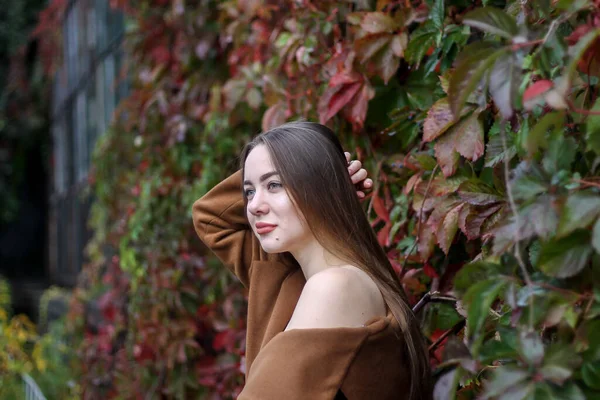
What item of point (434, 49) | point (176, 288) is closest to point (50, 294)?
point (176, 288)

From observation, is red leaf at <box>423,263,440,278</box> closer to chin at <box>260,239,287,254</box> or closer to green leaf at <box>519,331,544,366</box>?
chin at <box>260,239,287,254</box>

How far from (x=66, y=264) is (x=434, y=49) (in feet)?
25.1

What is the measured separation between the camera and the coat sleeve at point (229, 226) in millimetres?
1940

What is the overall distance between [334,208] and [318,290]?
0.21 meters

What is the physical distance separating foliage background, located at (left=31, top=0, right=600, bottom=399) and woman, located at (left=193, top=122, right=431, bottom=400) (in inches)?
6.2

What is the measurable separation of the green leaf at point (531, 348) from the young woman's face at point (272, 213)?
67 cm

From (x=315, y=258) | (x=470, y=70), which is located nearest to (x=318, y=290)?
(x=315, y=258)

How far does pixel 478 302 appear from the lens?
3.34 ft

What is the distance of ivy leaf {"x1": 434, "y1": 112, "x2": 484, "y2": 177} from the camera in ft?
5.02

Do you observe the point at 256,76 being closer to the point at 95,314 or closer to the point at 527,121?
the point at 527,121

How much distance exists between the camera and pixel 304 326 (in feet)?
4.61

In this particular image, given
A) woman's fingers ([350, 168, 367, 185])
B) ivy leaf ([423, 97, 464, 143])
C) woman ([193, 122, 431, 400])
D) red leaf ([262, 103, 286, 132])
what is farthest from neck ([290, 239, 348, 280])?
red leaf ([262, 103, 286, 132])

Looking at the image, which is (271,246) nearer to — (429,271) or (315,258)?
(315,258)

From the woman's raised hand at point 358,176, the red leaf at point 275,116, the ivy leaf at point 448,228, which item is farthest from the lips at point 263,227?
the red leaf at point 275,116
